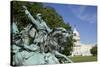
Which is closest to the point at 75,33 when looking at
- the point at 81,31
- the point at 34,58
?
the point at 81,31

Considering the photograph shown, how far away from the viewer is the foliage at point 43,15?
7.86ft

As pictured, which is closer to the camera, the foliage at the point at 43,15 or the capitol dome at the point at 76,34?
the foliage at the point at 43,15

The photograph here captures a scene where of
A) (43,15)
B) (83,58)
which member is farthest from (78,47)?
(43,15)

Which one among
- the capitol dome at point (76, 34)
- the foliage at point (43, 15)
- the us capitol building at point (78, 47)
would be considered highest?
the foliage at point (43, 15)

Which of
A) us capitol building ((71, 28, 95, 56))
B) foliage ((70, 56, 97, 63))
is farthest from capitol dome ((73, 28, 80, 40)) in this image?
foliage ((70, 56, 97, 63))

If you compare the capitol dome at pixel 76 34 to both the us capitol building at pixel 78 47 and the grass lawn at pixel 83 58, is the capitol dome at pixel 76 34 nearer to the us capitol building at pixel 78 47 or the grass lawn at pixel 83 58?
the us capitol building at pixel 78 47

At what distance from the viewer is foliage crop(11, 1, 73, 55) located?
7.86ft

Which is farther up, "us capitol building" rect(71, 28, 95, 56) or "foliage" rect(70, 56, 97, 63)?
"us capitol building" rect(71, 28, 95, 56)

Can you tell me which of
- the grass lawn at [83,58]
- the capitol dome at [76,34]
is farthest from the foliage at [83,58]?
the capitol dome at [76,34]

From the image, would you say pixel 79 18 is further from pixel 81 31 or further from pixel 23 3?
pixel 23 3

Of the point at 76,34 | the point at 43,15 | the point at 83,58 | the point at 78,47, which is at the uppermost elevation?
the point at 43,15

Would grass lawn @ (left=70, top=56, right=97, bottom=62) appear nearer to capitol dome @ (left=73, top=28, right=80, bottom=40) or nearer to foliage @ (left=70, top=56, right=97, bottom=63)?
foliage @ (left=70, top=56, right=97, bottom=63)

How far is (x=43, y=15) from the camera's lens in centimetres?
251

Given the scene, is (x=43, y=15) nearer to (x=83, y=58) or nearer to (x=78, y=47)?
(x=78, y=47)
